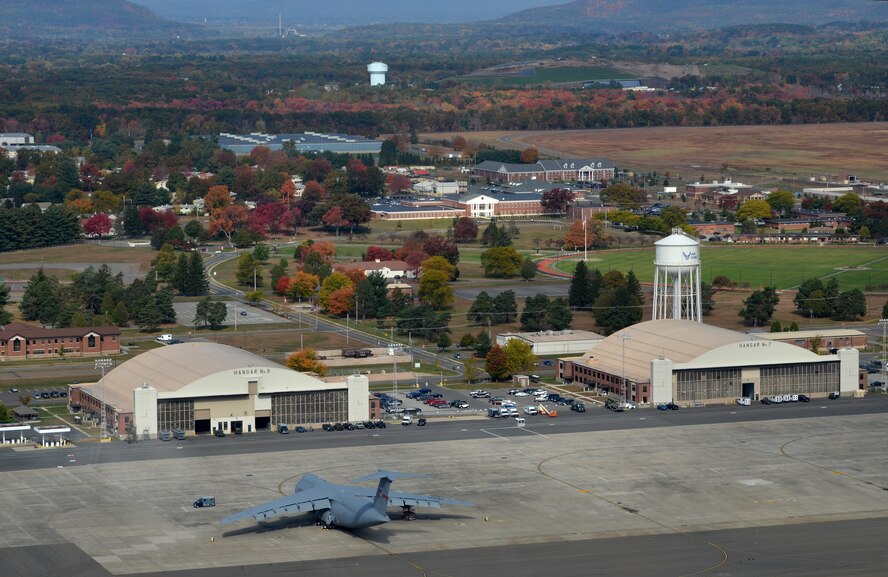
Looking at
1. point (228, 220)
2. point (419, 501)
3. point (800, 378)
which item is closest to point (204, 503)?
point (419, 501)

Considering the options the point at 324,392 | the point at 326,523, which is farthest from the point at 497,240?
the point at 326,523

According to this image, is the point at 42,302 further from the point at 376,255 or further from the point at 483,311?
the point at 376,255

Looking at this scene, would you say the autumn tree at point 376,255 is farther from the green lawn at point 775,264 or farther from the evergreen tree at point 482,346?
the evergreen tree at point 482,346

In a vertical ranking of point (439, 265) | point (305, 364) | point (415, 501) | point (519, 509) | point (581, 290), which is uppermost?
point (439, 265)

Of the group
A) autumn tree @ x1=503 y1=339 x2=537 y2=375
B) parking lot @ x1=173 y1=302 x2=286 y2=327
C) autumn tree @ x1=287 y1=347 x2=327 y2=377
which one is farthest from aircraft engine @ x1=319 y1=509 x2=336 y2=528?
parking lot @ x1=173 y1=302 x2=286 y2=327

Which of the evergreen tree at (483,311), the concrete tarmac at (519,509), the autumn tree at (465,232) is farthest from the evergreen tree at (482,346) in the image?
the autumn tree at (465,232)

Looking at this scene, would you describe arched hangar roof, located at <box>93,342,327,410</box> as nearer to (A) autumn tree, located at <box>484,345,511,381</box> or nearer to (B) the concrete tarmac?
(B) the concrete tarmac

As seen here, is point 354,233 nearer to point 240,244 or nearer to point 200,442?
point 240,244

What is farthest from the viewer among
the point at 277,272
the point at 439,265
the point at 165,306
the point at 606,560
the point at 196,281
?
the point at 277,272
